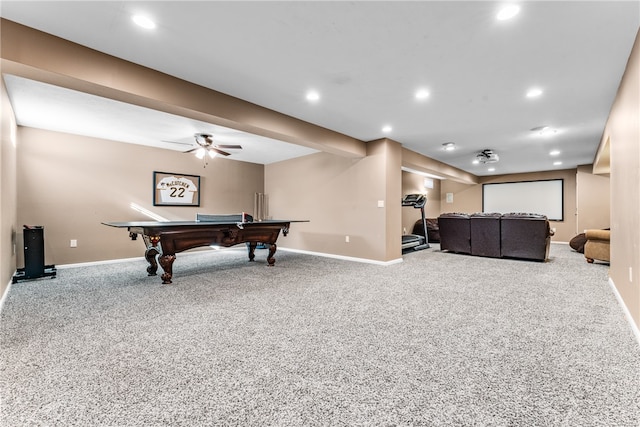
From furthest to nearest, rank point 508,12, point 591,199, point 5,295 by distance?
1. point 591,199
2. point 5,295
3. point 508,12

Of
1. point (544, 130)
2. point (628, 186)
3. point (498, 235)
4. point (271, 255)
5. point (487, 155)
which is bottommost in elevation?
point (271, 255)

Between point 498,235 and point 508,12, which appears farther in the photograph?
point 498,235

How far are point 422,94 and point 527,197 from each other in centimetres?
781

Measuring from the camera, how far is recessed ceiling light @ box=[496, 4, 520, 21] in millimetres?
1860

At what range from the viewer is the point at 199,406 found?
1.34 m

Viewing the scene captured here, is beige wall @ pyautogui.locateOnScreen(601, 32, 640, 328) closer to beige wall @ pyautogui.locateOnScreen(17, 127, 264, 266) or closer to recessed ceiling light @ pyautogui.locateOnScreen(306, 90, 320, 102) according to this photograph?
recessed ceiling light @ pyautogui.locateOnScreen(306, 90, 320, 102)

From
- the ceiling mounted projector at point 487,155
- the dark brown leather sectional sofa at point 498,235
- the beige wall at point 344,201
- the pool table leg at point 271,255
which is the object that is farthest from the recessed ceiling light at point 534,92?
the pool table leg at point 271,255

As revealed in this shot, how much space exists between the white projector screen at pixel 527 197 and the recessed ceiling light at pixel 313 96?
27.7ft

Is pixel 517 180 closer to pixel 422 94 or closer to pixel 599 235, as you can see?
pixel 599 235

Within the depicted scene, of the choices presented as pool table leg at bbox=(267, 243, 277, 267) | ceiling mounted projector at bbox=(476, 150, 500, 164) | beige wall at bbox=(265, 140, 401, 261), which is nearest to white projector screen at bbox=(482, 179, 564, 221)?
ceiling mounted projector at bbox=(476, 150, 500, 164)

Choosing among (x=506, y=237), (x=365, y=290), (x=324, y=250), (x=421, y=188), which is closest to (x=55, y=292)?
(x=365, y=290)

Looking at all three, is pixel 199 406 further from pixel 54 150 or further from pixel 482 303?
pixel 54 150

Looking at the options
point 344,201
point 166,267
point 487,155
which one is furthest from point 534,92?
point 166,267

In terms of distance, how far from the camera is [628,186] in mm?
2412
